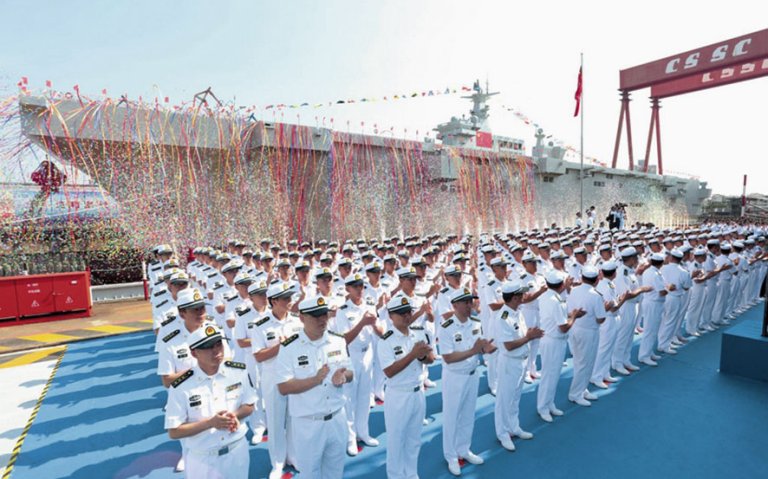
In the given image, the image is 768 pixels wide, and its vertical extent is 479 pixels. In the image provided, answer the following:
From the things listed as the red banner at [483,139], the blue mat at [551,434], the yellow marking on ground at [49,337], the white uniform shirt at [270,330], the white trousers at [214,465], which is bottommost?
the blue mat at [551,434]

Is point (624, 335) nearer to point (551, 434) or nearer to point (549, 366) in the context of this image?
point (549, 366)

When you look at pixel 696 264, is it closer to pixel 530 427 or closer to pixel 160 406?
pixel 530 427

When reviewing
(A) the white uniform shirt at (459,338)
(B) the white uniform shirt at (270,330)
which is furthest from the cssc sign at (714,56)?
(B) the white uniform shirt at (270,330)

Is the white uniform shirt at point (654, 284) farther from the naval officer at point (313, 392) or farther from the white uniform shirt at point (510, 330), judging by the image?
the naval officer at point (313, 392)

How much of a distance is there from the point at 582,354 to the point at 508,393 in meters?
1.78

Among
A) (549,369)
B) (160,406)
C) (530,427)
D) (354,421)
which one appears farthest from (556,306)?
(160,406)

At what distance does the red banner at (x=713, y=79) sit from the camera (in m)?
31.8

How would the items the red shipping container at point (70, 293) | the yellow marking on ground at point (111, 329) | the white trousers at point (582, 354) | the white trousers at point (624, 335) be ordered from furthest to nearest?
the red shipping container at point (70, 293) → the yellow marking on ground at point (111, 329) → the white trousers at point (624, 335) → the white trousers at point (582, 354)

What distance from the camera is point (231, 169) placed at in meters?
15.5

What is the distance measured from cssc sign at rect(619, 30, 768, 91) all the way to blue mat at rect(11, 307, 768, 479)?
35239 mm

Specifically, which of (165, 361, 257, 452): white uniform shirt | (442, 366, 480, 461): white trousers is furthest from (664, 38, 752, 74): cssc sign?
(165, 361, 257, 452): white uniform shirt

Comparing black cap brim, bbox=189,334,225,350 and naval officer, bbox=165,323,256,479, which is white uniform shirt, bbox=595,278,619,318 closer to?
naval officer, bbox=165,323,256,479

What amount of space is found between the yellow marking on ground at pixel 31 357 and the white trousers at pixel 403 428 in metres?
8.67

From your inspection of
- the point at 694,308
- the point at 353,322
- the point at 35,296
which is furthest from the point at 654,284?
the point at 35,296
